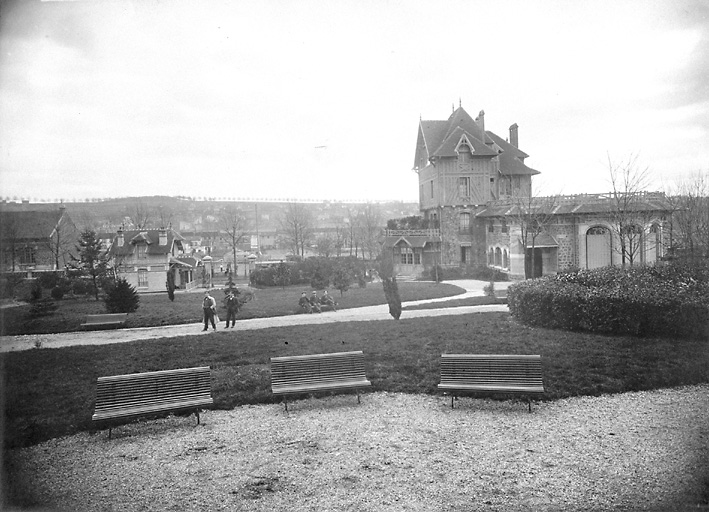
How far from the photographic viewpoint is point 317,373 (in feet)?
24.2

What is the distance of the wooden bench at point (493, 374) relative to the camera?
22.5ft

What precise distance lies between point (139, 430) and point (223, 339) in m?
3.89

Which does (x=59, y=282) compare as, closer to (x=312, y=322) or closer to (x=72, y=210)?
(x=72, y=210)

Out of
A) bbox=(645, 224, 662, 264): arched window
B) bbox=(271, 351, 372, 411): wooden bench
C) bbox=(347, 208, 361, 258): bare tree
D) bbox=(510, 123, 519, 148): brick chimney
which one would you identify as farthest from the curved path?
bbox=(645, 224, 662, 264): arched window

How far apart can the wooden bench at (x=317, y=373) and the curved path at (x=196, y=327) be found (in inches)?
152

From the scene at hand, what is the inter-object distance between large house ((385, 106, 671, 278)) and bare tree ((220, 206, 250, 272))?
6.06 meters

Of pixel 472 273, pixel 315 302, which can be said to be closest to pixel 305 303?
pixel 315 302

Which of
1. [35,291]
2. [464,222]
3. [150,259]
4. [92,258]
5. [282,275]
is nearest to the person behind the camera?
[35,291]

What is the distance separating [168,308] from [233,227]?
2381 mm

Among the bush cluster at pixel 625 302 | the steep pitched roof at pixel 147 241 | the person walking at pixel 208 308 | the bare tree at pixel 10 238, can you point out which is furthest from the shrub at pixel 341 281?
the bare tree at pixel 10 238

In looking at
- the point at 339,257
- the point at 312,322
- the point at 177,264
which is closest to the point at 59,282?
the point at 177,264

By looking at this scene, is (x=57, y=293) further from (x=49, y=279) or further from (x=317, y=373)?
(x=317, y=373)

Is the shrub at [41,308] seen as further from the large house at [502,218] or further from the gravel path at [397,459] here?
the large house at [502,218]

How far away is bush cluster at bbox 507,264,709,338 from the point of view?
9312 mm
